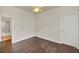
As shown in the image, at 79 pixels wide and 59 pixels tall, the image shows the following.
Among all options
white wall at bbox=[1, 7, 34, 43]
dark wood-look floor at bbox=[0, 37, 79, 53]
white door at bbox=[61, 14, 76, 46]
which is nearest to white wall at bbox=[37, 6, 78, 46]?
white door at bbox=[61, 14, 76, 46]

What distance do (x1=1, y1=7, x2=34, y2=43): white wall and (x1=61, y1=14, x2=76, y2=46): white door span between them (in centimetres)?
217

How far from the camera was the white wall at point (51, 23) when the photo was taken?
444 centimetres

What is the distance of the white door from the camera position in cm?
392

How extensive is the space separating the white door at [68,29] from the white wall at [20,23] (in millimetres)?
2168

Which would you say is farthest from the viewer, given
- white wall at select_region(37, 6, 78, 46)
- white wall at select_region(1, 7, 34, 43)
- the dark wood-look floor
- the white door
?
white wall at select_region(1, 7, 34, 43)

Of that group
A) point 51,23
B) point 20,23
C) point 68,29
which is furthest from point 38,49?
point 20,23

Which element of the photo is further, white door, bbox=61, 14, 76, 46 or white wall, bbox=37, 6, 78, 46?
white wall, bbox=37, 6, 78, 46

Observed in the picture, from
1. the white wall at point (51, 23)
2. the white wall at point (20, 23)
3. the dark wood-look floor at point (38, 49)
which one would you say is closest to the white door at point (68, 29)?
the white wall at point (51, 23)

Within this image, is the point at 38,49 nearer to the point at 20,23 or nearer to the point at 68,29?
the point at 68,29

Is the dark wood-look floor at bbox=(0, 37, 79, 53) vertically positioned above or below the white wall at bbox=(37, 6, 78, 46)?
below

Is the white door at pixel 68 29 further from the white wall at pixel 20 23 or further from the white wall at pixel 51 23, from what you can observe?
the white wall at pixel 20 23

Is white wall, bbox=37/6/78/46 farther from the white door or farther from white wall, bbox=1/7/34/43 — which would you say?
white wall, bbox=1/7/34/43
